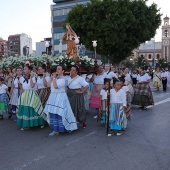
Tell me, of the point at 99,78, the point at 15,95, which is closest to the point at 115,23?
the point at 99,78

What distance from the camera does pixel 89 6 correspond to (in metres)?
26.2

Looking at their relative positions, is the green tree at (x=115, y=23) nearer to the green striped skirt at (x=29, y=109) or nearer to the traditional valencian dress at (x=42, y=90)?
the traditional valencian dress at (x=42, y=90)

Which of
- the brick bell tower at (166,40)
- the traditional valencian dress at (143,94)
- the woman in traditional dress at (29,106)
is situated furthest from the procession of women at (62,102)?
the brick bell tower at (166,40)

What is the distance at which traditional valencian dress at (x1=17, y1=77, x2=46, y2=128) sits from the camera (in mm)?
7301

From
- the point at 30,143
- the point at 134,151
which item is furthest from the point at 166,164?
the point at 30,143

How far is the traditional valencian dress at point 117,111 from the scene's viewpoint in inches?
266

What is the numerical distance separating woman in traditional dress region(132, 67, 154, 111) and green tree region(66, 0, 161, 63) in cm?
1447

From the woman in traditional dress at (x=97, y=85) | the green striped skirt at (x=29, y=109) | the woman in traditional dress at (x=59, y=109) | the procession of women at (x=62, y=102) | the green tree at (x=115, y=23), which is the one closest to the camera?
the woman in traditional dress at (x=59, y=109)

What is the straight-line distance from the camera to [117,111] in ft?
22.2

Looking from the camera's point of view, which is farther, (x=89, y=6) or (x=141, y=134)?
(x=89, y=6)

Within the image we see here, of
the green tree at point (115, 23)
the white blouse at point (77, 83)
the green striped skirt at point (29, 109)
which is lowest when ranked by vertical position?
the green striped skirt at point (29, 109)

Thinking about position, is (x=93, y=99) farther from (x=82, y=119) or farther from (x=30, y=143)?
(x=30, y=143)

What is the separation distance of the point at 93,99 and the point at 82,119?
2.26m

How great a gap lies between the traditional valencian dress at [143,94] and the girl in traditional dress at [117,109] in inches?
171
